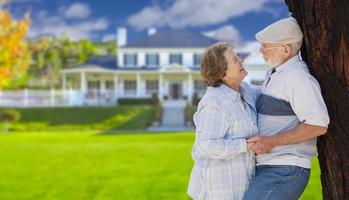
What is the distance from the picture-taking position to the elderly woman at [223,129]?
119 inches

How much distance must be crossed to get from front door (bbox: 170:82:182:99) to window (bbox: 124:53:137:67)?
3535mm

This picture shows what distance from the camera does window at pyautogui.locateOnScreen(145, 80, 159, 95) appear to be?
47.9m

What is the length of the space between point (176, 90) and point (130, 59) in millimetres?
4521

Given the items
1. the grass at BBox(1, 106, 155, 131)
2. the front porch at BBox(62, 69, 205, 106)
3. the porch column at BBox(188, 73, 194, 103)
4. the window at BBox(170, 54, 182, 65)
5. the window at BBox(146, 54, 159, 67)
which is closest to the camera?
the grass at BBox(1, 106, 155, 131)

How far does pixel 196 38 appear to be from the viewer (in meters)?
49.5

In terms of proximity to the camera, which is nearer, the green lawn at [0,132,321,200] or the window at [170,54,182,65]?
the green lawn at [0,132,321,200]

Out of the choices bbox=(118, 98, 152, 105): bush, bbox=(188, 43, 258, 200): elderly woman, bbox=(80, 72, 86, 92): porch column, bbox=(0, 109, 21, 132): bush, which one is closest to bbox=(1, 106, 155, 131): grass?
bbox=(0, 109, 21, 132): bush

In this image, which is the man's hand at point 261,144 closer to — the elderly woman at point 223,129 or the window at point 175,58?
the elderly woman at point 223,129

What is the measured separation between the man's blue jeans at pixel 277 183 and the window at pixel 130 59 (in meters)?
45.8

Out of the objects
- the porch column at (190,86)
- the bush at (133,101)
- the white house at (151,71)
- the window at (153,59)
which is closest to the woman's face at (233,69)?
the bush at (133,101)

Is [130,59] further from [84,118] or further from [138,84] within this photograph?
[84,118]

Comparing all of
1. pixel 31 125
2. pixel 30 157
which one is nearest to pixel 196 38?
pixel 31 125

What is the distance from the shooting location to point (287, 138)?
9.58 feet

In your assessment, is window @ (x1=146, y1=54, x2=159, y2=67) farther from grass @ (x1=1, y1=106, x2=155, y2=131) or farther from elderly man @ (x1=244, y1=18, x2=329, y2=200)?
elderly man @ (x1=244, y1=18, x2=329, y2=200)
